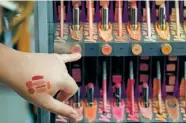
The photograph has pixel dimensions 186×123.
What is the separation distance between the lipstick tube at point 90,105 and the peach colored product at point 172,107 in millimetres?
282

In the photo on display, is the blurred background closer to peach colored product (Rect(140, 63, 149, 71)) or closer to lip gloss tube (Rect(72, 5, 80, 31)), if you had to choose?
lip gloss tube (Rect(72, 5, 80, 31))

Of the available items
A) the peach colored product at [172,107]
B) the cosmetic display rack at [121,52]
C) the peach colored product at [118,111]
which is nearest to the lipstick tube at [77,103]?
the cosmetic display rack at [121,52]

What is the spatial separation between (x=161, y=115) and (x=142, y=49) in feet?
0.94

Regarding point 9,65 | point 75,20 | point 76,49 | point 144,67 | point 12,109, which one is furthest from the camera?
point 12,109

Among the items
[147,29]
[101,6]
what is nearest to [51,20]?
[101,6]

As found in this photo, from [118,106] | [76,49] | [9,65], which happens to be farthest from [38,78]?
[118,106]

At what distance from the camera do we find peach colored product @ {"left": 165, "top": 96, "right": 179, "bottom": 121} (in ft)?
5.65

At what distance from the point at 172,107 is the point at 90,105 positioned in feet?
1.03

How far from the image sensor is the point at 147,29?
1677 millimetres

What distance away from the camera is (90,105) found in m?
1.76

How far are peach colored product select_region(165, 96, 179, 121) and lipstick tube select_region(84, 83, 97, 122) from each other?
0.92 ft

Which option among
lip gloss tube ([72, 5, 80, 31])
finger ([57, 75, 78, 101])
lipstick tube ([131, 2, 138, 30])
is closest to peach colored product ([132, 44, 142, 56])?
lipstick tube ([131, 2, 138, 30])

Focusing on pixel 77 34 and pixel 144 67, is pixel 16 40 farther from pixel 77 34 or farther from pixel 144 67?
pixel 144 67

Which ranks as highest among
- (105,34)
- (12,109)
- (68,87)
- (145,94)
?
(105,34)
